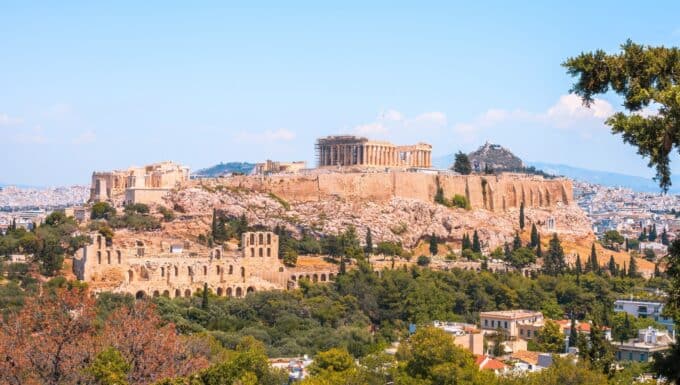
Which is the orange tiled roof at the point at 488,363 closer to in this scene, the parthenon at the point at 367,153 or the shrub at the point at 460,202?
the shrub at the point at 460,202

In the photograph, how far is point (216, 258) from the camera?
209 feet

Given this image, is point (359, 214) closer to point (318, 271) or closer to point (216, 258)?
point (318, 271)

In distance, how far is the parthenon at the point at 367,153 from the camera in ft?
298

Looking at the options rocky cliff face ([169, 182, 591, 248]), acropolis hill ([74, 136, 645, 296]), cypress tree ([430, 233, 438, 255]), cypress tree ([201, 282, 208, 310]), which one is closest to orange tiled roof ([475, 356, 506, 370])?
cypress tree ([201, 282, 208, 310])

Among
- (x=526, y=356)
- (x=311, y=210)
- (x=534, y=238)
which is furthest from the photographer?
(x=534, y=238)

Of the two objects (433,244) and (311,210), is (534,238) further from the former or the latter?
(311,210)

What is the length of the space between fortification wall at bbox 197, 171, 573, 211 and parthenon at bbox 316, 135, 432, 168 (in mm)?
5356

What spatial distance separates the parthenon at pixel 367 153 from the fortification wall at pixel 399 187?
5.36m

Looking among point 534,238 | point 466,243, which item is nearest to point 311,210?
point 466,243

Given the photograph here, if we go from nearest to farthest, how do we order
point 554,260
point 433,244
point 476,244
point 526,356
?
1. point 526,356
2. point 554,260
3. point 433,244
4. point 476,244

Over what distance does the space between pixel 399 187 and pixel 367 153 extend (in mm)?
6700

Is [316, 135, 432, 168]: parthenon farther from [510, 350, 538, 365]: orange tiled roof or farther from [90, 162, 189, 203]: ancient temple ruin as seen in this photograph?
[510, 350, 538, 365]: orange tiled roof

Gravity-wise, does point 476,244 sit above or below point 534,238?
below

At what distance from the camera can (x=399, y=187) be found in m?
84.8
